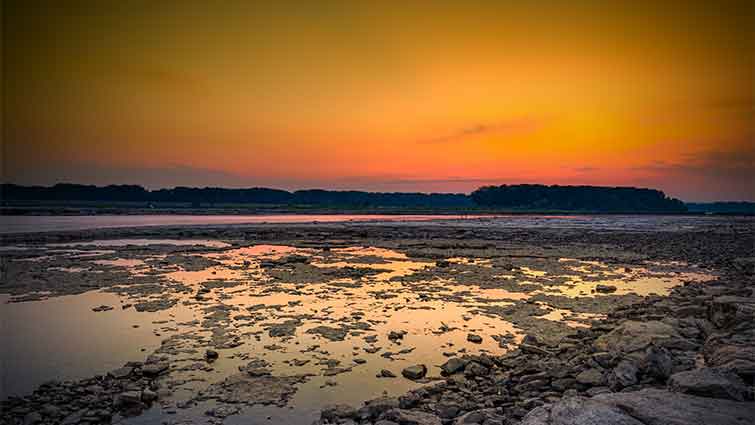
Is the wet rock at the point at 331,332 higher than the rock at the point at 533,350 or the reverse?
the reverse

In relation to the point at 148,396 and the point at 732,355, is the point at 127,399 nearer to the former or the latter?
the point at 148,396

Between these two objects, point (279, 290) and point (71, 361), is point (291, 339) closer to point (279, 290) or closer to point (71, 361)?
point (71, 361)

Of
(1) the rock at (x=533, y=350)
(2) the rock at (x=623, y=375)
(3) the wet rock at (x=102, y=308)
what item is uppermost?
(2) the rock at (x=623, y=375)

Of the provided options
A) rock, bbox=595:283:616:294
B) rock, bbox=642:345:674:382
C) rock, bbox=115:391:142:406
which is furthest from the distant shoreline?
rock, bbox=642:345:674:382

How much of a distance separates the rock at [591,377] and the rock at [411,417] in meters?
2.73

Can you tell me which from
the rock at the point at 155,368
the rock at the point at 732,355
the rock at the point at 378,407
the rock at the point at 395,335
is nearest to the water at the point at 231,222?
the rock at the point at 155,368

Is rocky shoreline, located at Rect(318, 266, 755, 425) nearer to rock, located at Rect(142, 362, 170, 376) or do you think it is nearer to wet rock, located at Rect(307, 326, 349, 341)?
wet rock, located at Rect(307, 326, 349, 341)

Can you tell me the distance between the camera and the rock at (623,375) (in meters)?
5.89

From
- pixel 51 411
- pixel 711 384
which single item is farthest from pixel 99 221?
pixel 711 384

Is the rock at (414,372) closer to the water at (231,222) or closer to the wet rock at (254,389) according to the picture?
the wet rock at (254,389)

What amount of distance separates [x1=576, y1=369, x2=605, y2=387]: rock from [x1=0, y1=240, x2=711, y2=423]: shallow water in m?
2.11

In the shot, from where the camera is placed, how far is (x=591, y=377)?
643cm

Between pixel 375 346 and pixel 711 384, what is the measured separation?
235 inches

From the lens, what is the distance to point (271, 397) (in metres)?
6.44
